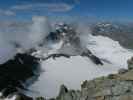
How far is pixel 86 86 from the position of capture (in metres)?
76.6

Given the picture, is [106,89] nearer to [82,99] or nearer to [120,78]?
[120,78]

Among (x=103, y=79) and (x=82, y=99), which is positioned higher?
(x=103, y=79)

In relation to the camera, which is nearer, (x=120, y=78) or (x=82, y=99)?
(x=120, y=78)

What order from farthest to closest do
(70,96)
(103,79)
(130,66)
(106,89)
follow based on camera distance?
(70,96) → (130,66) → (103,79) → (106,89)

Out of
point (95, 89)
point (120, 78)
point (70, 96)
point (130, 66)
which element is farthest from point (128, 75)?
point (70, 96)

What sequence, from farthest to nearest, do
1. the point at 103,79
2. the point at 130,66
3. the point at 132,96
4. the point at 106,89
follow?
the point at 130,66
the point at 103,79
the point at 106,89
the point at 132,96

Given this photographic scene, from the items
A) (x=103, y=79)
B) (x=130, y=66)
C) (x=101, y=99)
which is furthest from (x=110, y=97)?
(x=130, y=66)

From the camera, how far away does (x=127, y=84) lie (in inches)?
2689

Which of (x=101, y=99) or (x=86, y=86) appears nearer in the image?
(x=101, y=99)

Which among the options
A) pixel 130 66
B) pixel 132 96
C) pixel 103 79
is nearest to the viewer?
A: pixel 132 96

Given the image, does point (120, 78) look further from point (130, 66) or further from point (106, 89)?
point (130, 66)

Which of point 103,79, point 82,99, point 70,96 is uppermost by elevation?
point 103,79

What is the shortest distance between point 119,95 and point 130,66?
22.1 m

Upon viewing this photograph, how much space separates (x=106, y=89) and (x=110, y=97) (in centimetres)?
261
